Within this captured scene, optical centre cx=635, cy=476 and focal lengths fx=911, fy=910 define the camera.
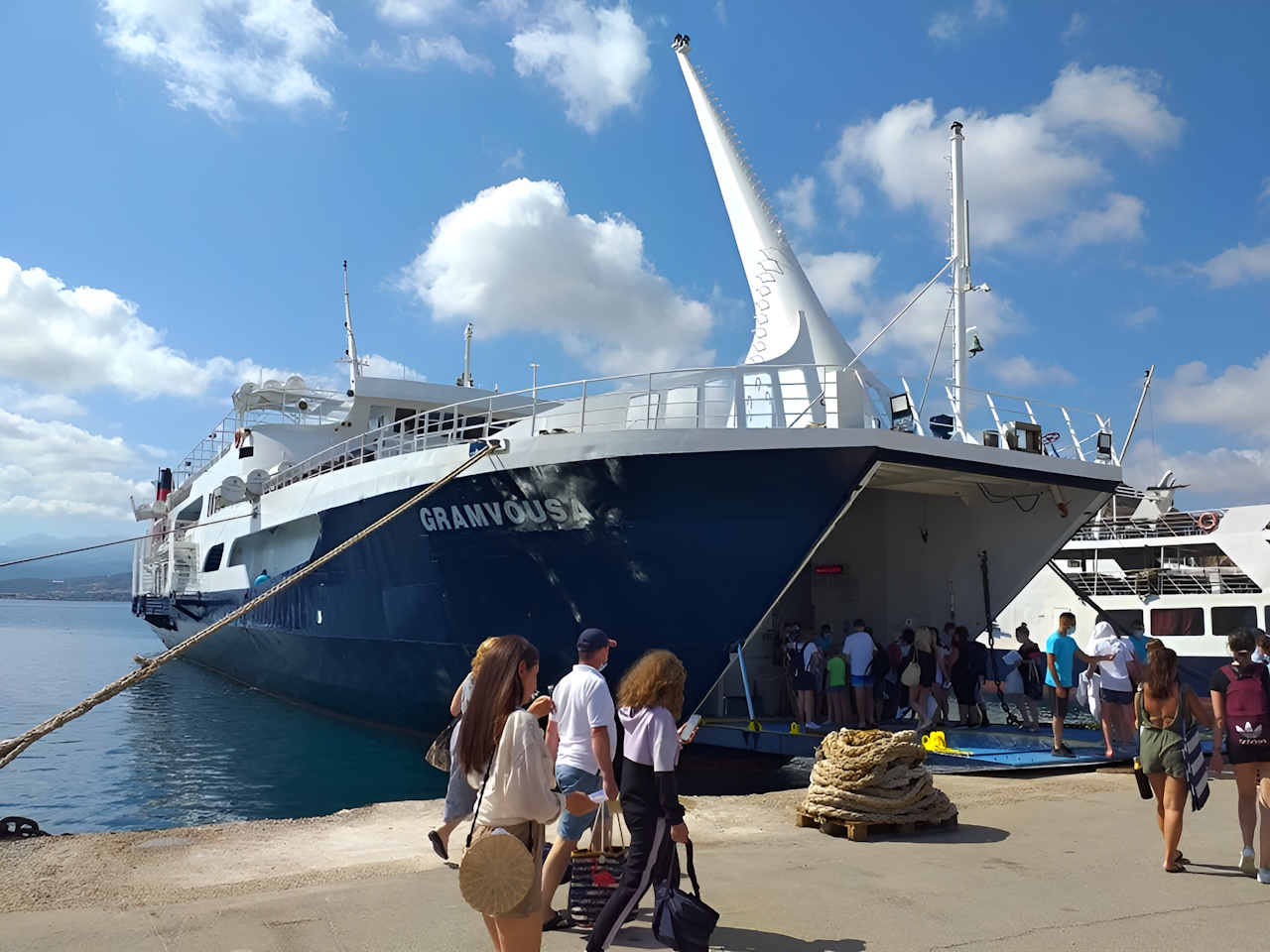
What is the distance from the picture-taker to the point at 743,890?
5047 millimetres

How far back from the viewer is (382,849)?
614 centimetres

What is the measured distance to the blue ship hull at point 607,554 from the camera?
10.4m

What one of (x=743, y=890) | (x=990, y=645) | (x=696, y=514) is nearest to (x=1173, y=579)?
(x=990, y=645)

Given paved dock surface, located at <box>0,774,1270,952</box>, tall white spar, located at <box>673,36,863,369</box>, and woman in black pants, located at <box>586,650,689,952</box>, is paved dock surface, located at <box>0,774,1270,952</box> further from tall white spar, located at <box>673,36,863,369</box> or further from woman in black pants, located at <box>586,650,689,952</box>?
tall white spar, located at <box>673,36,863,369</box>

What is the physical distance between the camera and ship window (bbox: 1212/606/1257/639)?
27.3 meters

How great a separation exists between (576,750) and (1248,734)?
153 inches

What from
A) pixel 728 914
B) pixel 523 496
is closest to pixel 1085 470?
pixel 523 496

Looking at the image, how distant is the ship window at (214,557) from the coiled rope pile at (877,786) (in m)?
19.0

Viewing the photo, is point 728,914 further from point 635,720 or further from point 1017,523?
point 1017,523

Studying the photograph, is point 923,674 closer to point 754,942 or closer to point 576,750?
point 754,942

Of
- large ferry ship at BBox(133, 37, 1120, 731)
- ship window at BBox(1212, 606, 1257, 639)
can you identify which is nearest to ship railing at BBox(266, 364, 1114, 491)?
large ferry ship at BBox(133, 37, 1120, 731)

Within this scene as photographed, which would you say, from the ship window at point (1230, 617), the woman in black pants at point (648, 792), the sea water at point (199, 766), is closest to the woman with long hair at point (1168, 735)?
the woman in black pants at point (648, 792)

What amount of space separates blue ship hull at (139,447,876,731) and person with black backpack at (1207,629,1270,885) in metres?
5.17

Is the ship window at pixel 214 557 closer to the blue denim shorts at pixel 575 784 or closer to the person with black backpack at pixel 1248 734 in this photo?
the blue denim shorts at pixel 575 784
